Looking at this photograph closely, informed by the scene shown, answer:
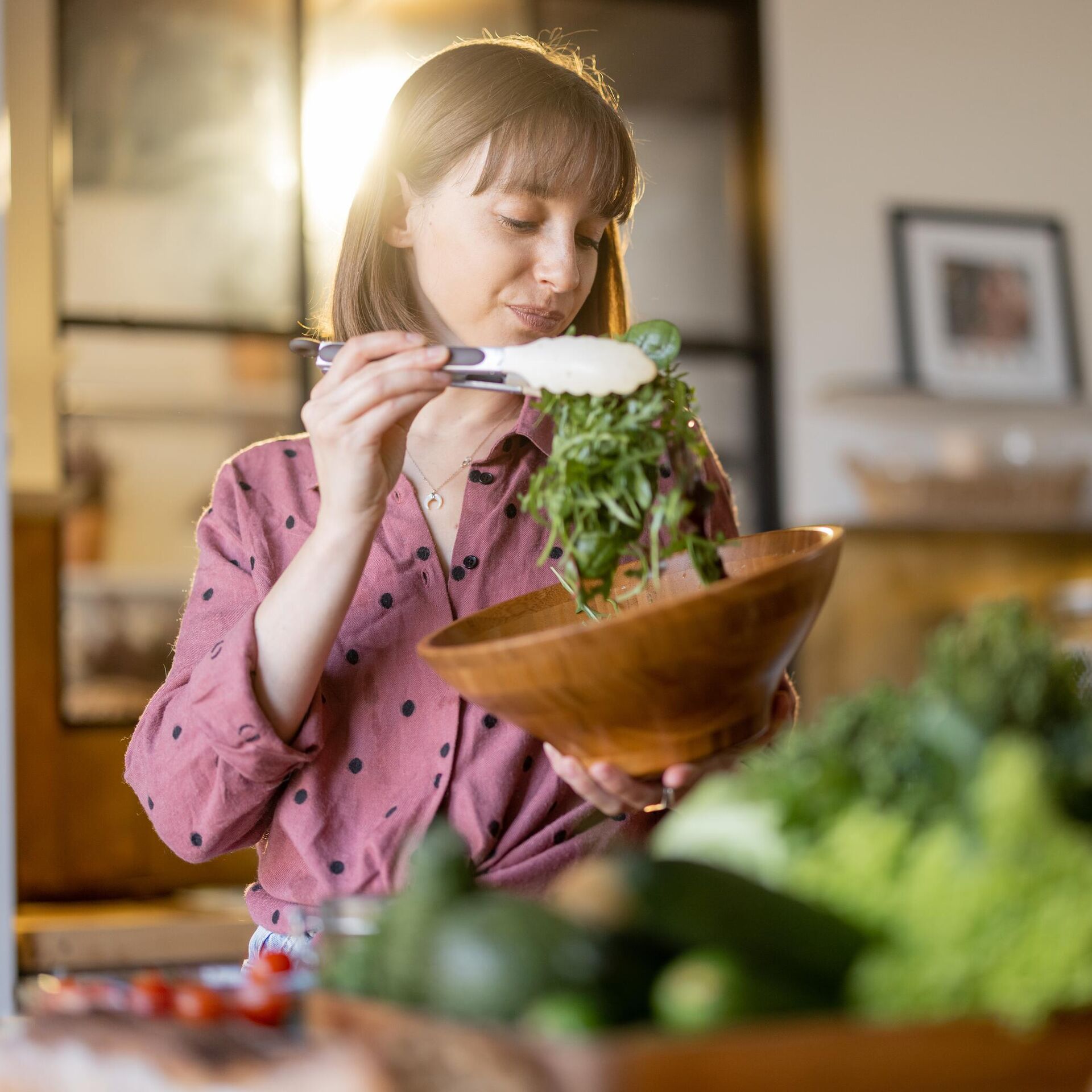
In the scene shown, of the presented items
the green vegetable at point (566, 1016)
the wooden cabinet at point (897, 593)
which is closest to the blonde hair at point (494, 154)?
the green vegetable at point (566, 1016)

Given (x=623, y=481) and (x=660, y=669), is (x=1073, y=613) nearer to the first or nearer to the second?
(x=623, y=481)

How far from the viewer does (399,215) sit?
1493 mm

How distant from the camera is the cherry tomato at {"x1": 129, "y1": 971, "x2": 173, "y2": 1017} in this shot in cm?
66

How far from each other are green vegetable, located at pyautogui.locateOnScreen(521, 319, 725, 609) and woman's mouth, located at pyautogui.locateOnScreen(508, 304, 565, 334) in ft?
0.60

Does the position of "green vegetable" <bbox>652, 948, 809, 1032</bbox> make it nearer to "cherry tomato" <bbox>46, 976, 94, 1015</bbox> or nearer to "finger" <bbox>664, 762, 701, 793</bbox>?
"cherry tomato" <bbox>46, 976, 94, 1015</bbox>

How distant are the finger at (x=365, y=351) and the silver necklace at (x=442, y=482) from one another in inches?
11.6

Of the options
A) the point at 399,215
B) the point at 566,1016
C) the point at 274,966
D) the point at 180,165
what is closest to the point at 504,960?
the point at 566,1016

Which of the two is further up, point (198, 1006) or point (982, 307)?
point (982, 307)

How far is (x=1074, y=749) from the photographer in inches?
25.8

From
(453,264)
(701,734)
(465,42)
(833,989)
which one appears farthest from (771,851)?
(465,42)

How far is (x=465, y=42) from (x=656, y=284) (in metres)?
3.00

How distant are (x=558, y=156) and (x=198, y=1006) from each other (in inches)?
35.8

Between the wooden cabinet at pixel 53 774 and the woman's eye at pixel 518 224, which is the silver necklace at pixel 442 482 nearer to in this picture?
the woman's eye at pixel 518 224

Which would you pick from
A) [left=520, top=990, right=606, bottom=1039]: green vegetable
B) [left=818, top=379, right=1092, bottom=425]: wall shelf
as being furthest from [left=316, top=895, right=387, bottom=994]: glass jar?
[left=818, top=379, right=1092, bottom=425]: wall shelf
